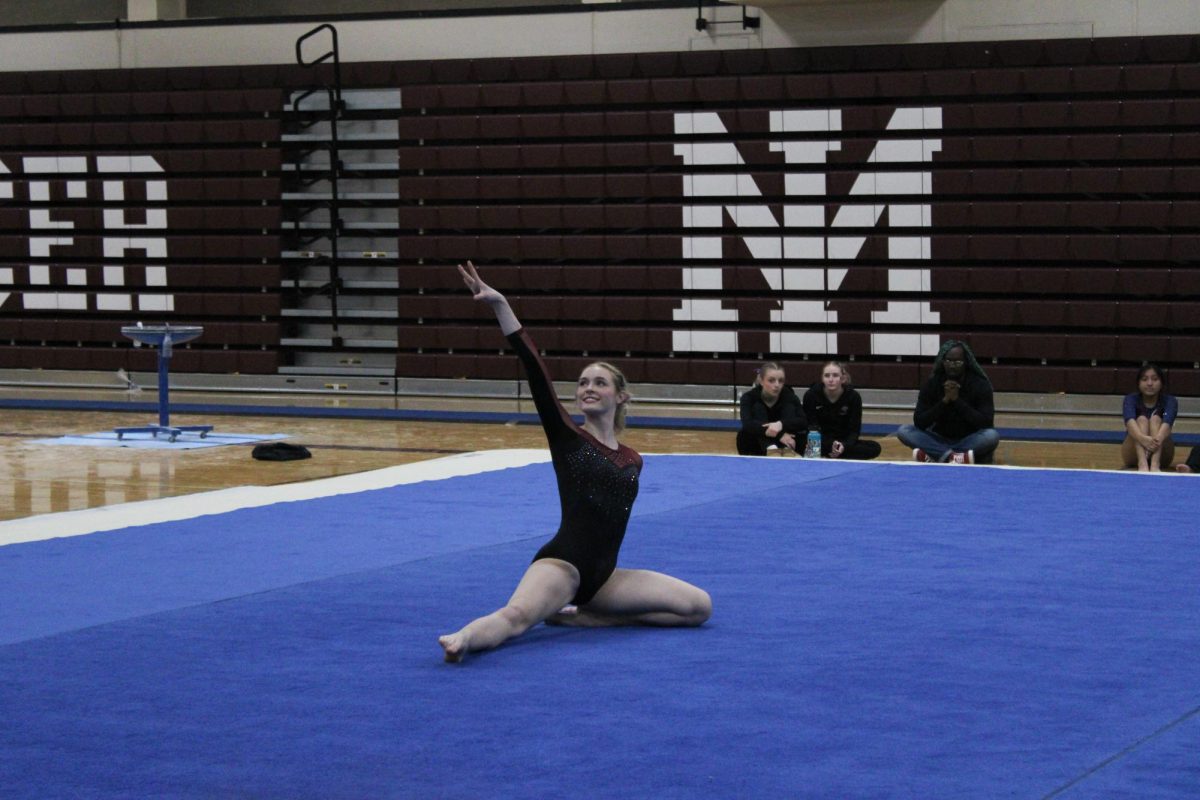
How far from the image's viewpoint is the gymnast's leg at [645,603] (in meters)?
4.60

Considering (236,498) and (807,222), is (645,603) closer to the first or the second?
(236,498)

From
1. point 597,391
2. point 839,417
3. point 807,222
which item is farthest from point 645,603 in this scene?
point 807,222

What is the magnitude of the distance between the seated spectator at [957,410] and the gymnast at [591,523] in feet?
16.0

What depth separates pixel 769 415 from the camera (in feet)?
31.6

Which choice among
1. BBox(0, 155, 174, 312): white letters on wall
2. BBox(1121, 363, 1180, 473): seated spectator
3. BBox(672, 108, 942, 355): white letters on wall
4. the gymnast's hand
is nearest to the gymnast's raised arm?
the gymnast's hand

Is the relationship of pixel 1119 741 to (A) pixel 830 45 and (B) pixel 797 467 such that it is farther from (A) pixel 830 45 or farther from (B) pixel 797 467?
(A) pixel 830 45

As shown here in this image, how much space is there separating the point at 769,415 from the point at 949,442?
3.50ft

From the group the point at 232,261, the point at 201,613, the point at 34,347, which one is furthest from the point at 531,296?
the point at 201,613

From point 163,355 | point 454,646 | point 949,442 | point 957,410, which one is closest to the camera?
point 454,646

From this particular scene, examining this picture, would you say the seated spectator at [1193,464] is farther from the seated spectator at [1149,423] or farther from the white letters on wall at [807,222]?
the white letters on wall at [807,222]

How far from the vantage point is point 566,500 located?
4551 millimetres

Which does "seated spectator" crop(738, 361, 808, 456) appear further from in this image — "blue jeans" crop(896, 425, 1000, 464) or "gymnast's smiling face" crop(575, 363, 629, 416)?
"gymnast's smiling face" crop(575, 363, 629, 416)

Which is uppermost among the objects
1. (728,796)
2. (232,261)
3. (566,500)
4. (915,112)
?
(915,112)

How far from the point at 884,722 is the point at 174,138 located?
12140 millimetres
